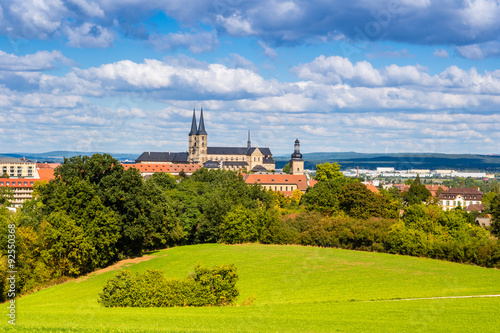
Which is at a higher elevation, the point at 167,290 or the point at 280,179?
the point at 280,179

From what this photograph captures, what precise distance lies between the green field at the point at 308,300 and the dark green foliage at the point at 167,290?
1.35 metres

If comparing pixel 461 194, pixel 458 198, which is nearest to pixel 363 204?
pixel 458 198

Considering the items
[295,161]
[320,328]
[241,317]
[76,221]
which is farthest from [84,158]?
[295,161]

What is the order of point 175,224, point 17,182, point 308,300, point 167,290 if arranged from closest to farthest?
point 167,290 < point 308,300 < point 175,224 < point 17,182

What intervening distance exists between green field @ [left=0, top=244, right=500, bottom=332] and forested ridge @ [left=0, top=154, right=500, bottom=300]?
2.49m

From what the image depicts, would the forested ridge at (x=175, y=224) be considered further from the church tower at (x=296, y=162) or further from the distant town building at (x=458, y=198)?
the church tower at (x=296, y=162)

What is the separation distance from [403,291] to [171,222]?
32651 mm

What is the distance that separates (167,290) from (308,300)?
28.3 feet

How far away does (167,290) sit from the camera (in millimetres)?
32125

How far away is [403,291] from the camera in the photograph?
34.9m

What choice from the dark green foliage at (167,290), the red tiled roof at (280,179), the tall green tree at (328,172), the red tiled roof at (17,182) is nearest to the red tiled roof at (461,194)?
the tall green tree at (328,172)

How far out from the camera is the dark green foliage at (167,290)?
32000mm

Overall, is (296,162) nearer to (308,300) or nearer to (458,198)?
(458,198)

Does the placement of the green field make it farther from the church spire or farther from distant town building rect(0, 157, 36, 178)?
distant town building rect(0, 157, 36, 178)
